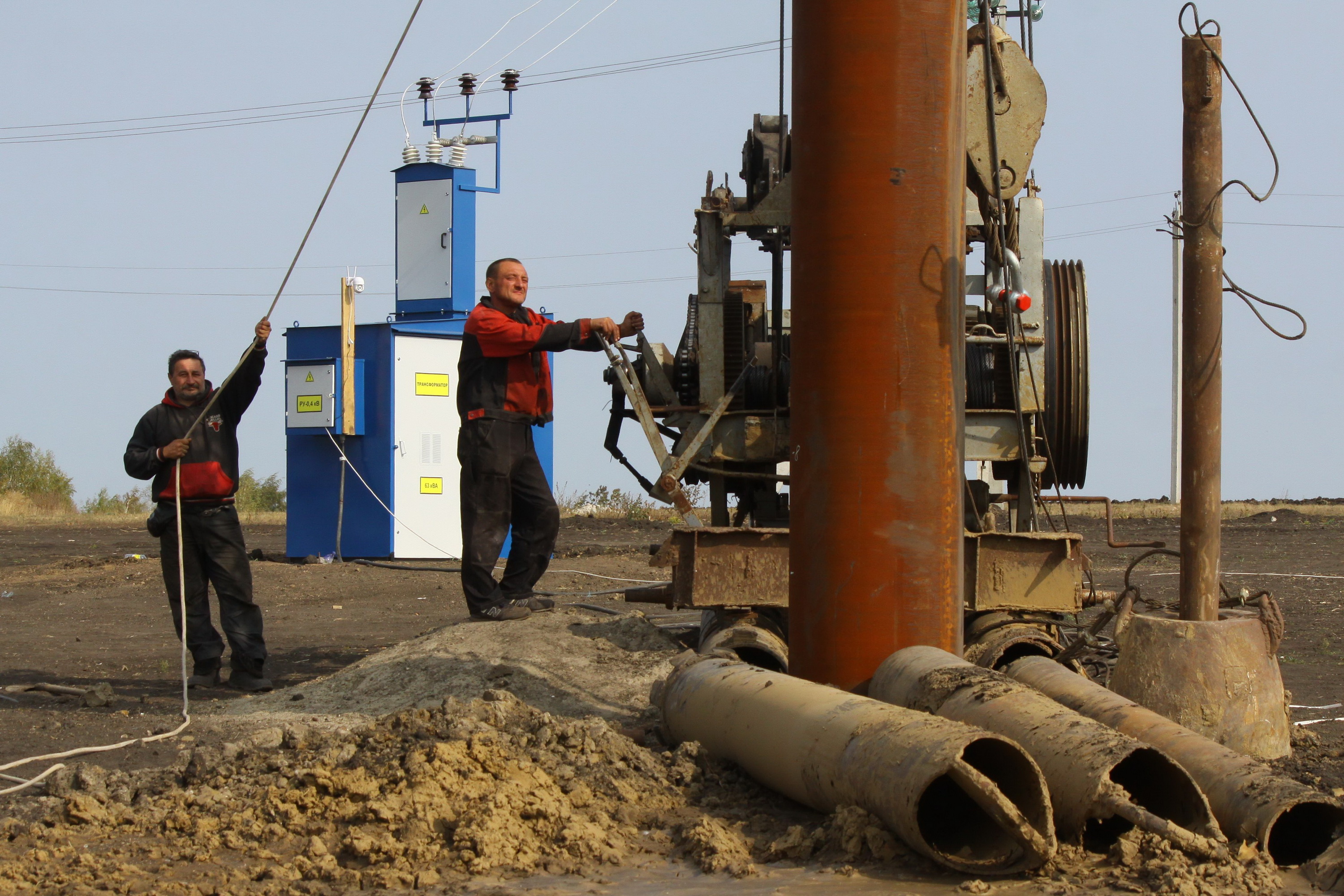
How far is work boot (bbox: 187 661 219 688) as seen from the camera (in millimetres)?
8328

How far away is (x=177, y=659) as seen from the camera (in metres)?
9.60

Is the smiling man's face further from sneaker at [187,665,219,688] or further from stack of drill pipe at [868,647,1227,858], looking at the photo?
stack of drill pipe at [868,647,1227,858]

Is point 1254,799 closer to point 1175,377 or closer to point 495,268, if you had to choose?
point 495,268

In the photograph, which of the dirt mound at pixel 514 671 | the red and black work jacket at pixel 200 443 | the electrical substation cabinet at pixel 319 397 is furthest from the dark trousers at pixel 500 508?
the electrical substation cabinet at pixel 319 397

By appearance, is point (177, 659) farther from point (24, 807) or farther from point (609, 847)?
point (609, 847)

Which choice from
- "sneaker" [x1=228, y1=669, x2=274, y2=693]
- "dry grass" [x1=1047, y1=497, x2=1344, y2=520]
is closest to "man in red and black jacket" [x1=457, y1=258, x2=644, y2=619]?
"sneaker" [x1=228, y1=669, x2=274, y2=693]

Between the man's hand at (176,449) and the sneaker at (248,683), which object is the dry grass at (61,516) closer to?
the sneaker at (248,683)

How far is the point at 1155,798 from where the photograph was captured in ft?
14.8

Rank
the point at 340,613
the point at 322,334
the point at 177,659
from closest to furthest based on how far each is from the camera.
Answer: the point at 177,659 < the point at 340,613 < the point at 322,334

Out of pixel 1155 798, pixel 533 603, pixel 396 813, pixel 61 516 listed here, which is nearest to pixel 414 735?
pixel 396 813

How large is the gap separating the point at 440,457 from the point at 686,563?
10657 millimetres

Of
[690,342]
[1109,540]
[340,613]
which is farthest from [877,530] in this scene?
[340,613]

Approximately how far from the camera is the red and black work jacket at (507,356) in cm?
805

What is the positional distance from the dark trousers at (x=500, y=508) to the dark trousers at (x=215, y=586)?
1309mm
